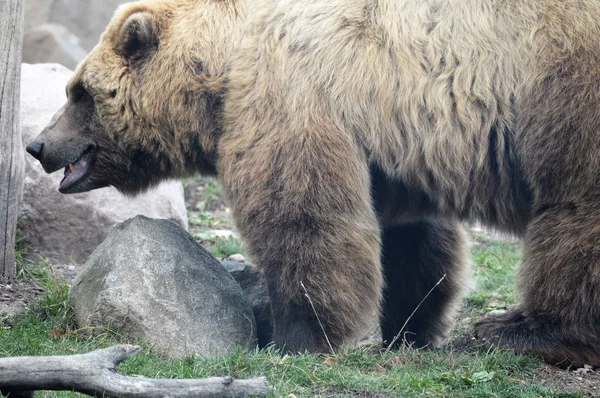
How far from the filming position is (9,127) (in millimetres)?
6281

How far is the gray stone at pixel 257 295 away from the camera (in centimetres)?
593

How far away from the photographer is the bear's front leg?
5.02 meters

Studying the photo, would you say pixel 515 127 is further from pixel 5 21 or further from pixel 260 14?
pixel 5 21

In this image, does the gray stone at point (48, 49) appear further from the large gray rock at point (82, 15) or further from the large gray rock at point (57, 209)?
the large gray rock at point (57, 209)

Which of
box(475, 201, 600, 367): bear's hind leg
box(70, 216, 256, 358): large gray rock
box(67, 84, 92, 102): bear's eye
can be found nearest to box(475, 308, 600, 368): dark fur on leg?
box(475, 201, 600, 367): bear's hind leg

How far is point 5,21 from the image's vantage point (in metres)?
6.12

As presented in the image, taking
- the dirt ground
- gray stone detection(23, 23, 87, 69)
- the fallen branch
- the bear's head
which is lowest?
the dirt ground

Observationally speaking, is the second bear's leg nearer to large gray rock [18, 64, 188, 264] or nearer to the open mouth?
the open mouth

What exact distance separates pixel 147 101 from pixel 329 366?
87.8 inches

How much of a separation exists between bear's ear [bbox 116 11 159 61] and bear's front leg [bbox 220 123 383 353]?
1.09m

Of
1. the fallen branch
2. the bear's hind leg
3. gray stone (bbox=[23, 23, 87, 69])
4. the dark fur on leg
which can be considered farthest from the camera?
gray stone (bbox=[23, 23, 87, 69])

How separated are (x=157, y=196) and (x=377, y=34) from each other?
12.9 feet

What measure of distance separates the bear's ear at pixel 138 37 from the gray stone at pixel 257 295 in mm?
1713

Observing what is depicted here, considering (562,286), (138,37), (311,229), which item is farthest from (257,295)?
(562,286)
